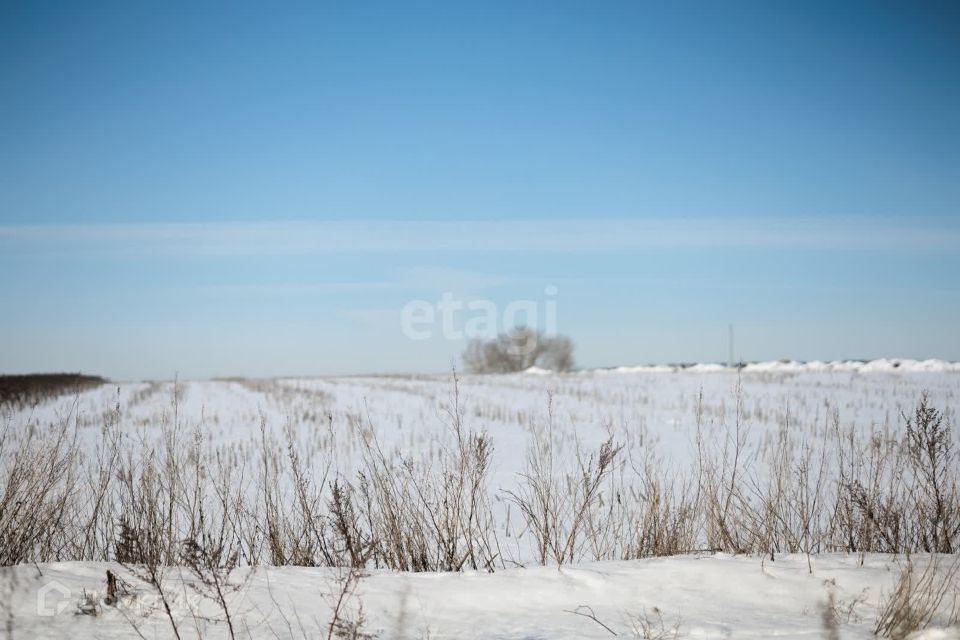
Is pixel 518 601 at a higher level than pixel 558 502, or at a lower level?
higher

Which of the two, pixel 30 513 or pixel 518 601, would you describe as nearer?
pixel 518 601

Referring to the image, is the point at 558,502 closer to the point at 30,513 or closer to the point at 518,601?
the point at 518,601

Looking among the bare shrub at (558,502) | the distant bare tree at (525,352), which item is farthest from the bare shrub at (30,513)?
the distant bare tree at (525,352)

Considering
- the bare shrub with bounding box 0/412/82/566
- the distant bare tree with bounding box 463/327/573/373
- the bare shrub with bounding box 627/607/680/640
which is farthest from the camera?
the distant bare tree with bounding box 463/327/573/373

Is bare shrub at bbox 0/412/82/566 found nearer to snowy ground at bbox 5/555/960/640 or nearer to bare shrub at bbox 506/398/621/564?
snowy ground at bbox 5/555/960/640

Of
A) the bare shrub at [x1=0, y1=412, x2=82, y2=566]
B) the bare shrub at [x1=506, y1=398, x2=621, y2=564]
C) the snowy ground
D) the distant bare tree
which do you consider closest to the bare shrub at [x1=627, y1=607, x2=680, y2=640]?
the snowy ground

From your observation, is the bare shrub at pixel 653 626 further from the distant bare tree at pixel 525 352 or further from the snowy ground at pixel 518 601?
the distant bare tree at pixel 525 352

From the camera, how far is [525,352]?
217 feet

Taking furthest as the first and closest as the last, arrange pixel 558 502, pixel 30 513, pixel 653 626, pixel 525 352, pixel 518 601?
pixel 525 352 < pixel 558 502 < pixel 30 513 < pixel 518 601 < pixel 653 626

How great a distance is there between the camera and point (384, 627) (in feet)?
7.70

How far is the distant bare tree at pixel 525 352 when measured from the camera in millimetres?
65875

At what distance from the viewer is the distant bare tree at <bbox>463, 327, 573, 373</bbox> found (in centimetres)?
6588

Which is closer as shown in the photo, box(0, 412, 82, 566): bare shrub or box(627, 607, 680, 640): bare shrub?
box(627, 607, 680, 640): bare shrub

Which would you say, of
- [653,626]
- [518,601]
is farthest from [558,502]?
[653,626]
